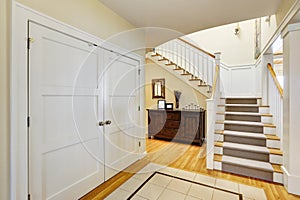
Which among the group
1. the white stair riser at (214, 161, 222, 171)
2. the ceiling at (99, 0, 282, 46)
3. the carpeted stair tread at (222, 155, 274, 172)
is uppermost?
the ceiling at (99, 0, 282, 46)

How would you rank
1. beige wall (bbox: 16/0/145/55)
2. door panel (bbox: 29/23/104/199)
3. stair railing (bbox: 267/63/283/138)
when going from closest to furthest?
door panel (bbox: 29/23/104/199), beige wall (bbox: 16/0/145/55), stair railing (bbox: 267/63/283/138)

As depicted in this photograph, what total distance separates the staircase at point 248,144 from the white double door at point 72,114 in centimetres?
174

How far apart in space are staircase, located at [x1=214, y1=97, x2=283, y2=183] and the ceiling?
1.81 meters

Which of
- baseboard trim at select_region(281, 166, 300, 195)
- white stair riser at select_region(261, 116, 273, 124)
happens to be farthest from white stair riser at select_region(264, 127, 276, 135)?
baseboard trim at select_region(281, 166, 300, 195)

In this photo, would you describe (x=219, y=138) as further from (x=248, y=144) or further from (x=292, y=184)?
(x=292, y=184)

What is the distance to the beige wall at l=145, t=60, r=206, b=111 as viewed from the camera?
184 inches

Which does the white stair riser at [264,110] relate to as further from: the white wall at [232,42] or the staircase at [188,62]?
the white wall at [232,42]

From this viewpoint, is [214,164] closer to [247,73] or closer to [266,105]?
[266,105]

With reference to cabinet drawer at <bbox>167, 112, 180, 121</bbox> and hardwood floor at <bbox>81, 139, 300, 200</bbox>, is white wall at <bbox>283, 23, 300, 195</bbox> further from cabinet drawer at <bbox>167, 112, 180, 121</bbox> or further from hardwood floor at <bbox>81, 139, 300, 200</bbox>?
cabinet drawer at <bbox>167, 112, 180, 121</bbox>

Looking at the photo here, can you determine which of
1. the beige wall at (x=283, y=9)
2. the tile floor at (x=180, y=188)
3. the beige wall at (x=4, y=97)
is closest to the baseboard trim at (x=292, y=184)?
the tile floor at (x=180, y=188)

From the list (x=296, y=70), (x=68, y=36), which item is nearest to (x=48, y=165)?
(x=68, y=36)

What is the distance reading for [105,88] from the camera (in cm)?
232

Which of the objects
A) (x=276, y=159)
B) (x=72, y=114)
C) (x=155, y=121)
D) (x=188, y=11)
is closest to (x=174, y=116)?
(x=155, y=121)

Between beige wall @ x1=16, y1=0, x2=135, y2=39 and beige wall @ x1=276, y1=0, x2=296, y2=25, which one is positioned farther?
beige wall @ x1=276, y1=0, x2=296, y2=25
